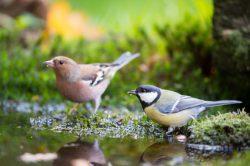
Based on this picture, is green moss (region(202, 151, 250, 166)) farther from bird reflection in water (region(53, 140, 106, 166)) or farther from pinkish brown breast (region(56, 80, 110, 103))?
pinkish brown breast (region(56, 80, 110, 103))

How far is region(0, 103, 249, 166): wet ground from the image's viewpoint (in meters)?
5.09

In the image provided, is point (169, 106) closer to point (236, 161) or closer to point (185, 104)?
point (185, 104)

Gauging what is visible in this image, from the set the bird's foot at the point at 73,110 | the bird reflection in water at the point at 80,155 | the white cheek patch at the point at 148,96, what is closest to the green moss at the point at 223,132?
the white cheek patch at the point at 148,96

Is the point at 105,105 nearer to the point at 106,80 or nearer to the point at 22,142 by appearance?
the point at 106,80

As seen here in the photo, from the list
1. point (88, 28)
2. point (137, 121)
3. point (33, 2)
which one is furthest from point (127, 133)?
point (88, 28)

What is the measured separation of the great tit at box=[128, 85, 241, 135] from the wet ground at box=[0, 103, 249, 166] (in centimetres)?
23

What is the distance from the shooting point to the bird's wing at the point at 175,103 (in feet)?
20.5

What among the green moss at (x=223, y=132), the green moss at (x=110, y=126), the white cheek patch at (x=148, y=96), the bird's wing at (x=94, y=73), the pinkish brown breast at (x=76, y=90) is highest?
the bird's wing at (x=94, y=73)

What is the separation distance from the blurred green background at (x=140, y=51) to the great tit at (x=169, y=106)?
6.55ft

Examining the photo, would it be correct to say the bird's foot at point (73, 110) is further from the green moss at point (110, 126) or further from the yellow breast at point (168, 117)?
the yellow breast at point (168, 117)

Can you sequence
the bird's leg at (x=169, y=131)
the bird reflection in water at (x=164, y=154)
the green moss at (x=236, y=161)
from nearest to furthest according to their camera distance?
the green moss at (x=236, y=161) < the bird reflection in water at (x=164, y=154) < the bird's leg at (x=169, y=131)

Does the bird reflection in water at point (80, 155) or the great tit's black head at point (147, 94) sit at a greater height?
the great tit's black head at point (147, 94)

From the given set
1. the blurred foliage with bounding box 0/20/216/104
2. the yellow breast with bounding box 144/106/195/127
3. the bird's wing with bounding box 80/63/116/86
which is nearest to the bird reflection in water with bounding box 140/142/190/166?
the yellow breast with bounding box 144/106/195/127

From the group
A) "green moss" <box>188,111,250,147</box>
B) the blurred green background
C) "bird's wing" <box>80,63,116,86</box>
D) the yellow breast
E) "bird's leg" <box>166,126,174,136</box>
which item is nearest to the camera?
"green moss" <box>188,111,250,147</box>
